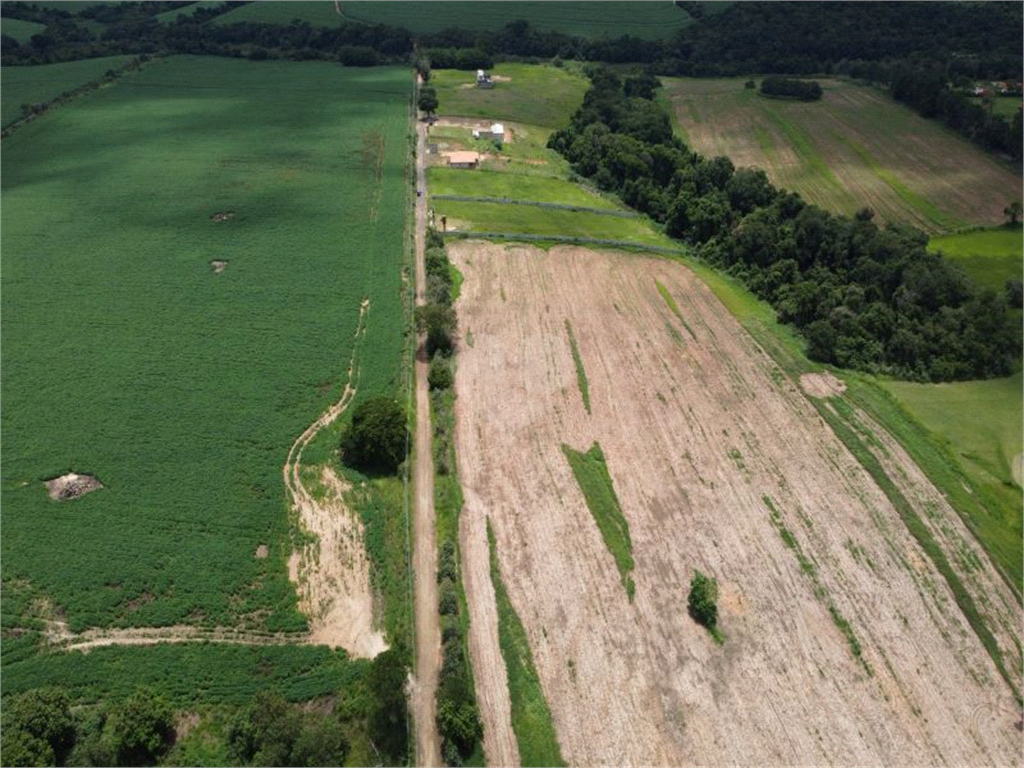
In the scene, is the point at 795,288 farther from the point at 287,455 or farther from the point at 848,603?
the point at 287,455

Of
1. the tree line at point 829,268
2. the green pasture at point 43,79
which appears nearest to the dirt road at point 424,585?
the tree line at point 829,268

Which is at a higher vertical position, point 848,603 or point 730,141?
point 730,141

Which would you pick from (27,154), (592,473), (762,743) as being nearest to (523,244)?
(592,473)

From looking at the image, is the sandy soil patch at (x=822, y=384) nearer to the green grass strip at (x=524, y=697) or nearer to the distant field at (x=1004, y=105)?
the green grass strip at (x=524, y=697)

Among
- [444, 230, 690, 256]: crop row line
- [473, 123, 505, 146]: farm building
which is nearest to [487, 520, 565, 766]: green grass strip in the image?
[444, 230, 690, 256]: crop row line

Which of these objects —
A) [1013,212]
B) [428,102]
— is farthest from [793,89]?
[428,102]

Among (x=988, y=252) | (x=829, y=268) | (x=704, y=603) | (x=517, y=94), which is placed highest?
(x=517, y=94)

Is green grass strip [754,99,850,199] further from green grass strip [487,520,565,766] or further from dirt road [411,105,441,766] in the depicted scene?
green grass strip [487,520,565,766]

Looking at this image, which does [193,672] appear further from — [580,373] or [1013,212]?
[1013,212]
